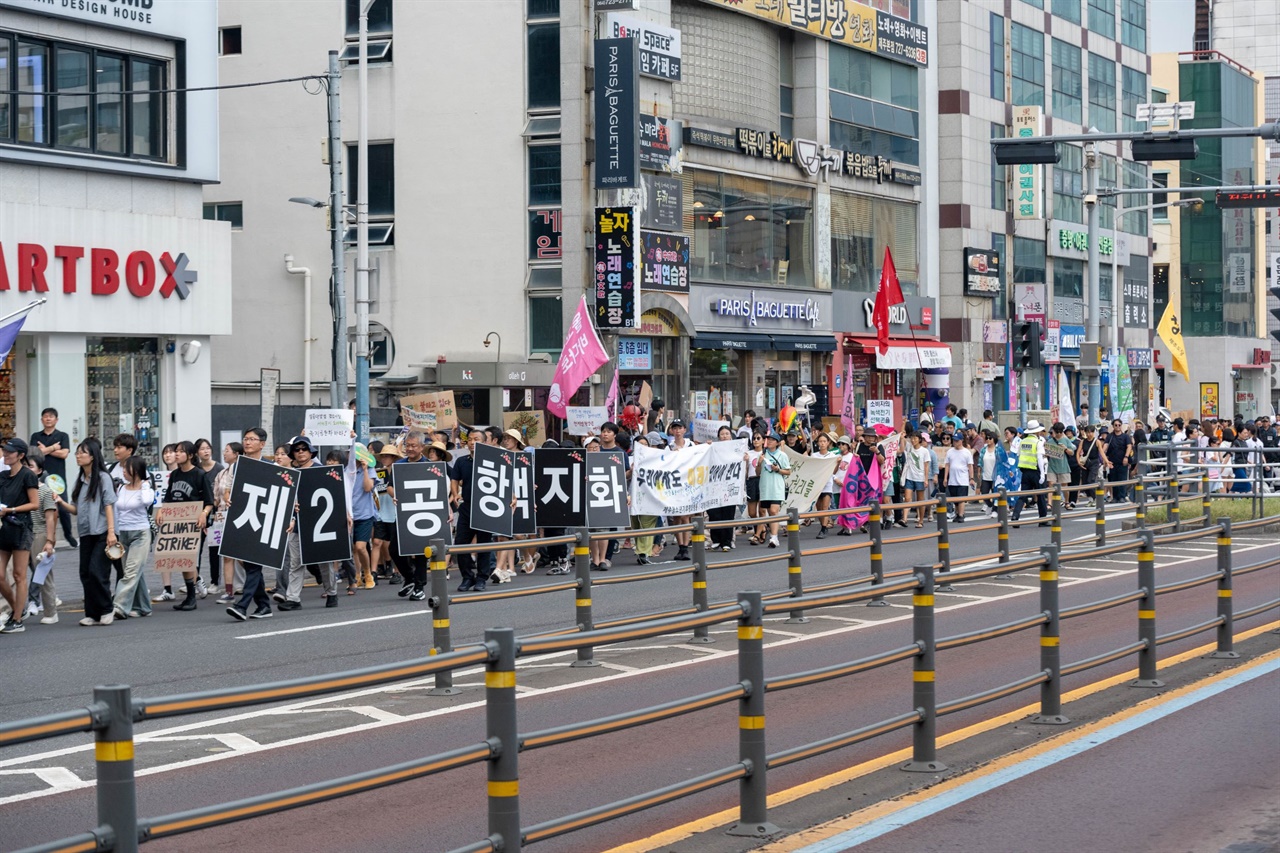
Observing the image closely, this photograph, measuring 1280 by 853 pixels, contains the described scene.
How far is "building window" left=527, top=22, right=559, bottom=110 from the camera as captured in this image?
119 feet

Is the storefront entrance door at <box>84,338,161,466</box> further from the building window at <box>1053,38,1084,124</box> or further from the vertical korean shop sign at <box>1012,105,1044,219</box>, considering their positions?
the building window at <box>1053,38,1084,124</box>

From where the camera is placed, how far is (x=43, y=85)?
85.0 ft

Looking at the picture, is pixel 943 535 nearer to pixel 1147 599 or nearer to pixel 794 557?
pixel 794 557

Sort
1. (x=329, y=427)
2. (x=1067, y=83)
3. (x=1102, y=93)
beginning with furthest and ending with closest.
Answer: (x=1102, y=93), (x=1067, y=83), (x=329, y=427)

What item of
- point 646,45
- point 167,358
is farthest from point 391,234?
point 167,358

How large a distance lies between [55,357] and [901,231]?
28803 mm

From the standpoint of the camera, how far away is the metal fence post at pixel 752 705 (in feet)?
23.2

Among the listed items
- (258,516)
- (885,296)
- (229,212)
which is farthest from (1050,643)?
(229,212)

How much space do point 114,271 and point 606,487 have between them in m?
10.3

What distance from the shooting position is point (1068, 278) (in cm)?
5922

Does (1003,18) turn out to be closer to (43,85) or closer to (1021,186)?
(1021,186)

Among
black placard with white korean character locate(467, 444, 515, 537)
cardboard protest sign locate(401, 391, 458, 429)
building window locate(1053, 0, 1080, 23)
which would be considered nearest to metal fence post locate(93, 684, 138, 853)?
black placard with white korean character locate(467, 444, 515, 537)

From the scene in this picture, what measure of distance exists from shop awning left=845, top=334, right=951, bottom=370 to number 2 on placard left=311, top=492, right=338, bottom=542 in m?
29.0

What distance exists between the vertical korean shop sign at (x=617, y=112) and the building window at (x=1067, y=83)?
92.2ft
